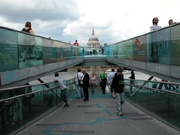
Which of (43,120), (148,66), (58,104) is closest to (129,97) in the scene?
(148,66)

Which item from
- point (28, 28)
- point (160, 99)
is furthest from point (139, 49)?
point (28, 28)

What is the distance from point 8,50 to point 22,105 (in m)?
1.77

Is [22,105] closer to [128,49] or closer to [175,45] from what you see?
[175,45]

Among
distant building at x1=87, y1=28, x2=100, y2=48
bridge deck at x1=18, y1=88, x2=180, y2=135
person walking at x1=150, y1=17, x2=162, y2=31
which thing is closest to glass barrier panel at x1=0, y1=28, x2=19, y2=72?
bridge deck at x1=18, y1=88, x2=180, y2=135

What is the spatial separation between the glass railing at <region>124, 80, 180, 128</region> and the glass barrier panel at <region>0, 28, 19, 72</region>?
442cm

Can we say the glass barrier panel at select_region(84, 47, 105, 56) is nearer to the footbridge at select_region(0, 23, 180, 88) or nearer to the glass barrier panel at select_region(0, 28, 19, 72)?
the footbridge at select_region(0, 23, 180, 88)

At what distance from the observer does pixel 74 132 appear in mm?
4879

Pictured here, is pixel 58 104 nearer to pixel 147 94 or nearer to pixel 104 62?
pixel 147 94

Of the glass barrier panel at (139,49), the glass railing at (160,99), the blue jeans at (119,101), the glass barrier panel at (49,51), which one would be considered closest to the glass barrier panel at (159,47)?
the glass barrier panel at (139,49)

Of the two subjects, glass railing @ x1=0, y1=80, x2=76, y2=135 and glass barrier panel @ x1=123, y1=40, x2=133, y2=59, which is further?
glass barrier panel @ x1=123, y1=40, x2=133, y2=59

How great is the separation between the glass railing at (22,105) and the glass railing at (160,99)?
3401mm

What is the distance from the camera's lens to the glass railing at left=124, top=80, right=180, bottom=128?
5.23 metres

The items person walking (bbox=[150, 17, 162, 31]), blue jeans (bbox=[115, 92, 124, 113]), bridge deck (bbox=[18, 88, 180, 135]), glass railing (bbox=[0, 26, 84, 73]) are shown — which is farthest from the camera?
person walking (bbox=[150, 17, 162, 31])

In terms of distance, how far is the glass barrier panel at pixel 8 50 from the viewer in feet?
18.8
